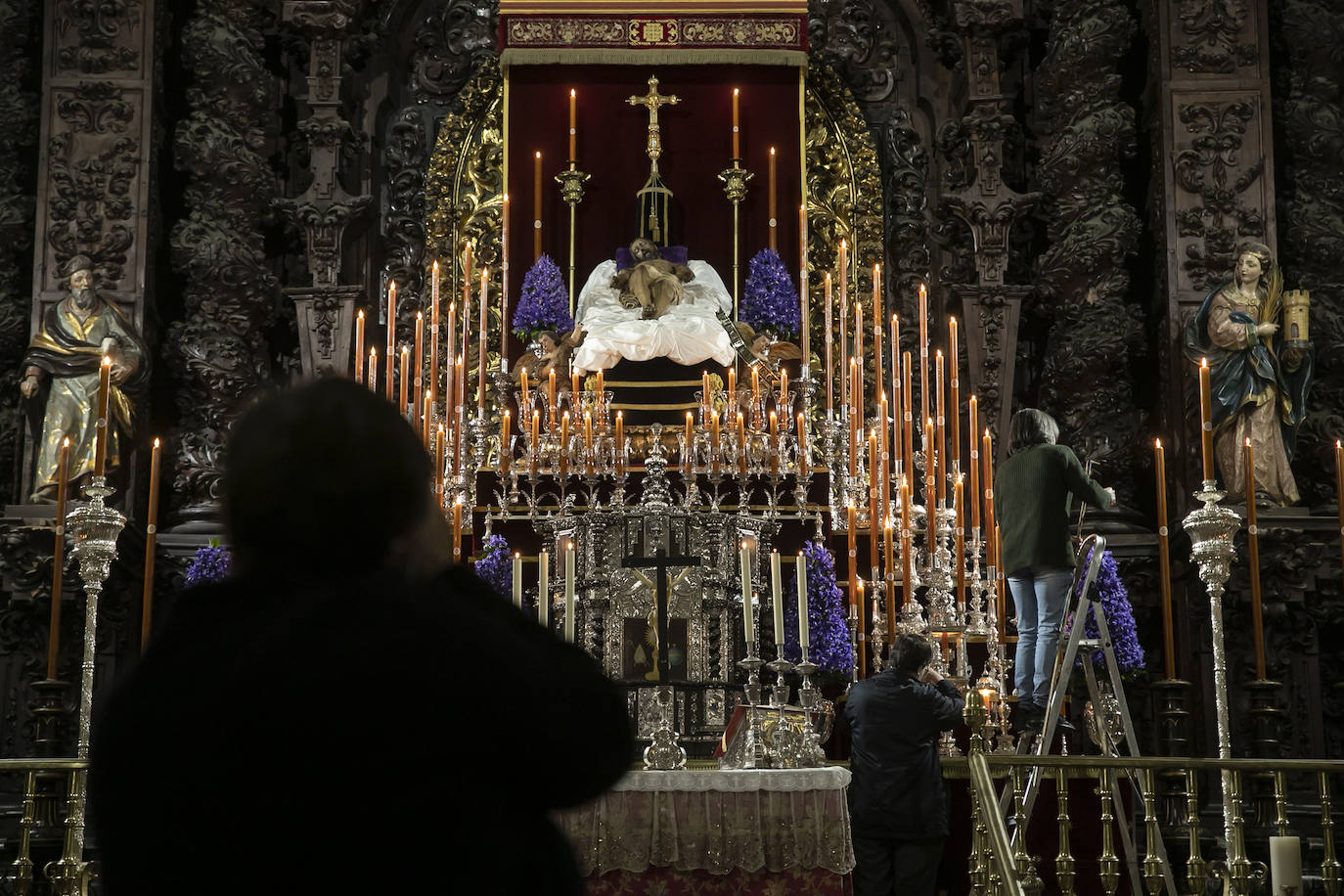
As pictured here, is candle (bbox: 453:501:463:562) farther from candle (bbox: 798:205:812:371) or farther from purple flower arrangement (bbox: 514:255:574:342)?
candle (bbox: 798:205:812:371)

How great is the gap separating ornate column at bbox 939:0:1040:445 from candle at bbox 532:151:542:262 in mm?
3008

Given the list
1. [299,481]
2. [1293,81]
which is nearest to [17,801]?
[299,481]

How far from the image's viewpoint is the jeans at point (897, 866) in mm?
6770

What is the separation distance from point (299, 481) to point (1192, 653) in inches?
355

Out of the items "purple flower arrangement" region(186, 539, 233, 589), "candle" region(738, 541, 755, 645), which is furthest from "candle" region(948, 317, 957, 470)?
"purple flower arrangement" region(186, 539, 233, 589)

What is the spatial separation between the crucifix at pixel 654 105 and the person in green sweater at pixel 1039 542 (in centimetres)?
505

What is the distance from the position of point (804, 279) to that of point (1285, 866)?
6424 mm

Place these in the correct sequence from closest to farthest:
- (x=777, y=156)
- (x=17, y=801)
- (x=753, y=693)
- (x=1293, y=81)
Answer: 1. (x=753, y=693)
2. (x=17, y=801)
3. (x=1293, y=81)
4. (x=777, y=156)

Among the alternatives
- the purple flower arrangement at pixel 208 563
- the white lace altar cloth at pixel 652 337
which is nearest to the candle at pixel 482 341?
the white lace altar cloth at pixel 652 337

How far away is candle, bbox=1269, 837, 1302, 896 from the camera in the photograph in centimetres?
521

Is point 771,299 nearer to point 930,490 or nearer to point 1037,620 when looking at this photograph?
point 930,490

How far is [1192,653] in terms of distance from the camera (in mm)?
10055

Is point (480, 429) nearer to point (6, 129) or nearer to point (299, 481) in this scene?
point (6, 129)

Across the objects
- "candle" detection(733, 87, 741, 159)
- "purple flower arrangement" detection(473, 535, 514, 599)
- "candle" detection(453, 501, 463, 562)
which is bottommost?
"purple flower arrangement" detection(473, 535, 514, 599)
